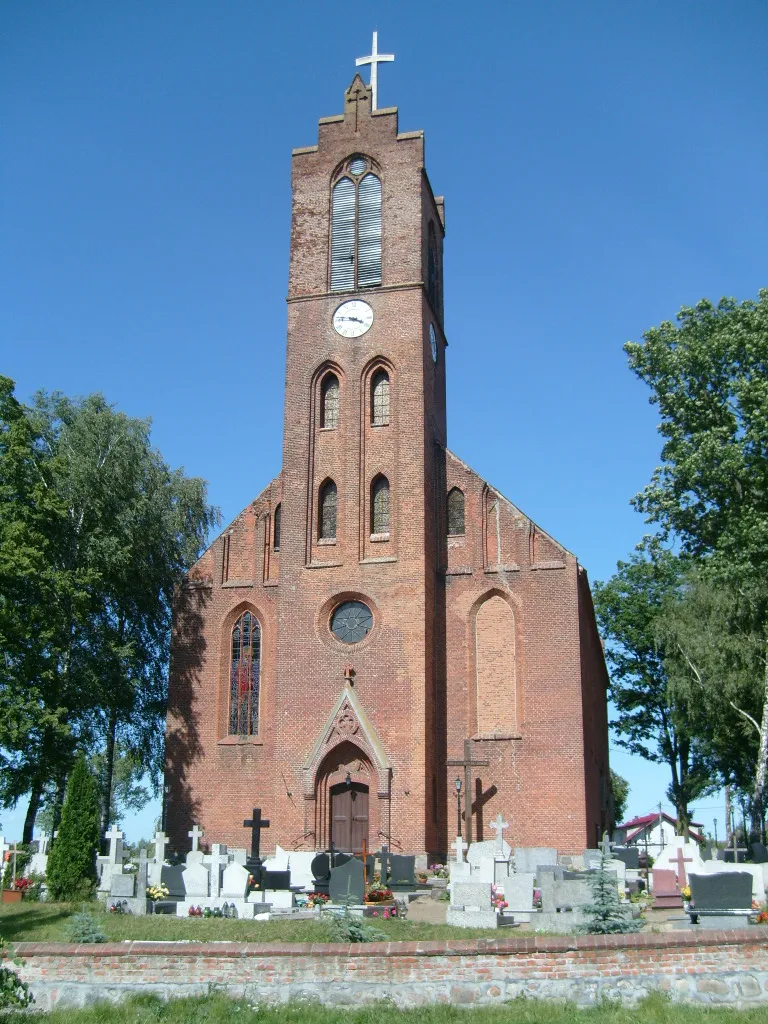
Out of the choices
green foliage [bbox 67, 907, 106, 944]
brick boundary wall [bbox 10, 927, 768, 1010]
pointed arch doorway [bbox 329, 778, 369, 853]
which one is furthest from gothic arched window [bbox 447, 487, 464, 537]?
brick boundary wall [bbox 10, 927, 768, 1010]

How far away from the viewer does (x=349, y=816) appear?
1089 inches

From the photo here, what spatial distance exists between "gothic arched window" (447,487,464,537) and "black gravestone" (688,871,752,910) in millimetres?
16010

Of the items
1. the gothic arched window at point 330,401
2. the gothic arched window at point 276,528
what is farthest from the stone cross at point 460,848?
the gothic arched window at point 330,401

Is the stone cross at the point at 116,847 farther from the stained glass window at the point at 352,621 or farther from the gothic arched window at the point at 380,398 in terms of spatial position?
the gothic arched window at the point at 380,398

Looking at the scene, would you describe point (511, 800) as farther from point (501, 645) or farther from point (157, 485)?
point (157, 485)

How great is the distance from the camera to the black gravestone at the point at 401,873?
22.6m

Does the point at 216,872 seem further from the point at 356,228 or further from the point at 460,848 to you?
the point at 356,228

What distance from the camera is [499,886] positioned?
1973 cm

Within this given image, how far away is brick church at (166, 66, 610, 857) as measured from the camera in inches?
1086

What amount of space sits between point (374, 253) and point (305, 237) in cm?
230

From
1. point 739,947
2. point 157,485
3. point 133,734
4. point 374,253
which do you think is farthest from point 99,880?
point 374,253

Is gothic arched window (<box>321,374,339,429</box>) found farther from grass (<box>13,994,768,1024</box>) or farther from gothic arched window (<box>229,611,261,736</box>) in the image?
grass (<box>13,994,768,1024</box>)

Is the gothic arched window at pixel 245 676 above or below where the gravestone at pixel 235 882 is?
above

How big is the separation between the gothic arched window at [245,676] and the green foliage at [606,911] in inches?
645
